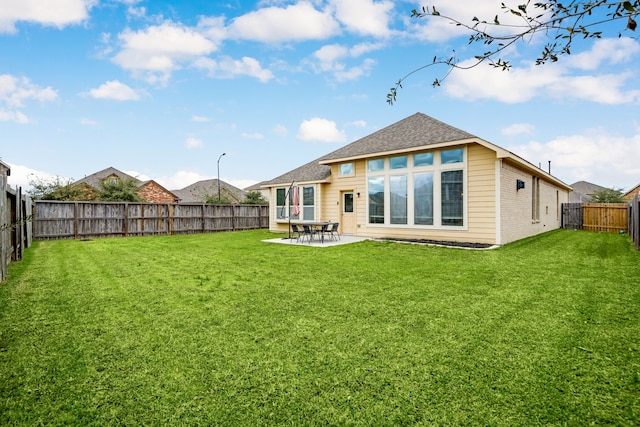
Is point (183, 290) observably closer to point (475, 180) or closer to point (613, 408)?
point (613, 408)

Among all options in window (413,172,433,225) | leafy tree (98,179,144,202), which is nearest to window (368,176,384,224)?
window (413,172,433,225)

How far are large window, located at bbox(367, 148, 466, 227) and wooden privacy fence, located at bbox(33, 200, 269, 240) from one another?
31.9 ft

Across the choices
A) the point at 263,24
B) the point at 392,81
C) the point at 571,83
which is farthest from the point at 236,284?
the point at 571,83

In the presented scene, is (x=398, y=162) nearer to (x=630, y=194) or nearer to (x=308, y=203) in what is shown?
(x=308, y=203)

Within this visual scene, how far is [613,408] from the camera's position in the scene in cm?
203

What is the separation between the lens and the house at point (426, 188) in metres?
10.0

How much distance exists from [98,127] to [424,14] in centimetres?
1877

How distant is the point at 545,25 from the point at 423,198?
9.69 metres

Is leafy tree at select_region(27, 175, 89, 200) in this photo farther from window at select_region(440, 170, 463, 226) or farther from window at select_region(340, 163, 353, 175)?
window at select_region(440, 170, 463, 226)

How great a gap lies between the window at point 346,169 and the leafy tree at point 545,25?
11.5 metres

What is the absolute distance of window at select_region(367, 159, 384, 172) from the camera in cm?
1243

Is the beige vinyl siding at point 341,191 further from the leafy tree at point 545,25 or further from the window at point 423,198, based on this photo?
the leafy tree at point 545,25

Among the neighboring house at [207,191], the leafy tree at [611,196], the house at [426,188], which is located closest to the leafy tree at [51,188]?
the house at [426,188]

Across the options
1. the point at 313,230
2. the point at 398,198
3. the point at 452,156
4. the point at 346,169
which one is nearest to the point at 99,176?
the point at 346,169
